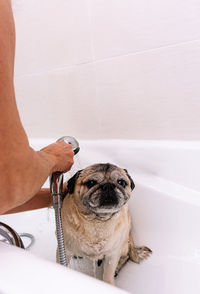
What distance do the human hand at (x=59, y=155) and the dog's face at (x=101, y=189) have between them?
165 millimetres

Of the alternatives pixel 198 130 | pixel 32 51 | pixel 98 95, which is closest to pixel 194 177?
pixel 198 130

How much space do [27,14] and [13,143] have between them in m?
0.93

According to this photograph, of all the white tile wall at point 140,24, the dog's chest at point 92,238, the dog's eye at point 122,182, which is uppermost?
the white tile wall at point 140,24

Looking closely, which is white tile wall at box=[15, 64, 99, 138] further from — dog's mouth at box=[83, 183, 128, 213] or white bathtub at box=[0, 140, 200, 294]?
dog's mouth at box=[83, 183, 128, 213]

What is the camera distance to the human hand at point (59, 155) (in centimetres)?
54

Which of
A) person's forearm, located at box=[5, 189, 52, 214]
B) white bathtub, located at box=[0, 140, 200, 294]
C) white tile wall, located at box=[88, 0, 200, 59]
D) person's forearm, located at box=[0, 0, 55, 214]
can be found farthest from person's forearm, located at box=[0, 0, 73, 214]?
white tile wall, located at box=[88, 0, 200, 59]

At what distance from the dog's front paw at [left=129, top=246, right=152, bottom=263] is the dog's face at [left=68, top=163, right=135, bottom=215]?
0.82 ft

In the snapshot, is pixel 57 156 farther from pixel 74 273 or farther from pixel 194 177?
pixel 194 177

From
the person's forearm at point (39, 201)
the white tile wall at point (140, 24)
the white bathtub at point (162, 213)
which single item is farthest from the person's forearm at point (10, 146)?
the white tile wall at point (140, 24)

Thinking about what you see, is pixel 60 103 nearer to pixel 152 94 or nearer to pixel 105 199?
pixel 152 94

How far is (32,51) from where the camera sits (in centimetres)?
113

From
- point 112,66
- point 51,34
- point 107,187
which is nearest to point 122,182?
point 107,187

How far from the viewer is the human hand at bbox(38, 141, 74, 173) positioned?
0.54 metres

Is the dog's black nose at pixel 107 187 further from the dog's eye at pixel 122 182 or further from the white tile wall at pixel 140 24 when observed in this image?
the white tile wall at pixel 140 24
